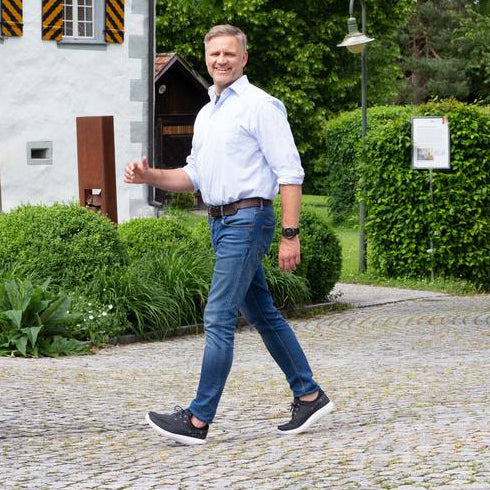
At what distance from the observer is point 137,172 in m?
6.34

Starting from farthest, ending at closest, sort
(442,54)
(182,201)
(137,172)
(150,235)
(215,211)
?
1. (442,54)
2. (182,201)
3. (150,235)
4. (137,172)
5. (215,211)

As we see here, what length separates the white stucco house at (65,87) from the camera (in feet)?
73.3

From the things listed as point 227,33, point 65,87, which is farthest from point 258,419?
point 65,87

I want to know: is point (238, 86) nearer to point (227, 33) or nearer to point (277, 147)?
point (227, 33)

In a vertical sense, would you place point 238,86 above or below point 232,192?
above

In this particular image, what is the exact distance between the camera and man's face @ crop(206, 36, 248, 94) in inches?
244

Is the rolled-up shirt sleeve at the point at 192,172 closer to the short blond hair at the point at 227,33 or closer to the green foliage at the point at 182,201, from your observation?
the short blond hair at the point at 227,33

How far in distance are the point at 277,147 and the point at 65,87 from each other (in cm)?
1739

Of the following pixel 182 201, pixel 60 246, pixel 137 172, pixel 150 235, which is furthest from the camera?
pixel 182 201

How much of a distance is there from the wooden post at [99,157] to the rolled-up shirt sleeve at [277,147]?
7.54 metres

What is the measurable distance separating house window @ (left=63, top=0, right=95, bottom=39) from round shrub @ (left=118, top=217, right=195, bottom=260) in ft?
34.5

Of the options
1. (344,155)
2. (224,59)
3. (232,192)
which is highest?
(224,59)

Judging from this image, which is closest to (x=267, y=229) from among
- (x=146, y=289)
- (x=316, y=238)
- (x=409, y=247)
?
(x=146, y=289)

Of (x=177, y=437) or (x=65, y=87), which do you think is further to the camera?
(x=65, y=87)
